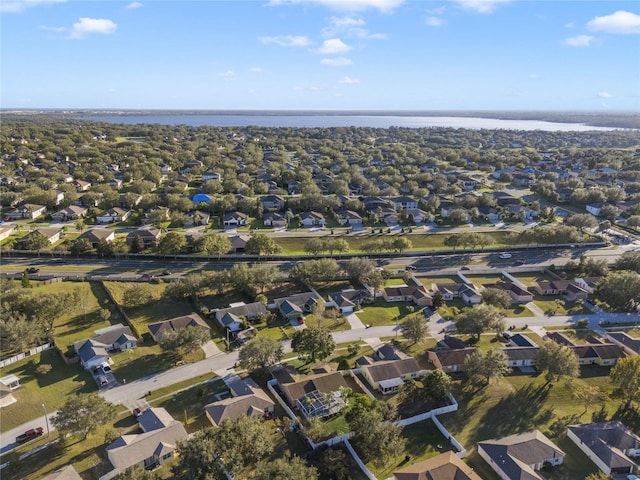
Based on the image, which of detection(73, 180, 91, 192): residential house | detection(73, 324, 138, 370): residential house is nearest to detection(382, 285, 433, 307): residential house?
detection(73, 324, 138, 370): residential house

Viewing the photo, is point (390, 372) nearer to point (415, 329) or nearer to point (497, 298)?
point (415, 329)

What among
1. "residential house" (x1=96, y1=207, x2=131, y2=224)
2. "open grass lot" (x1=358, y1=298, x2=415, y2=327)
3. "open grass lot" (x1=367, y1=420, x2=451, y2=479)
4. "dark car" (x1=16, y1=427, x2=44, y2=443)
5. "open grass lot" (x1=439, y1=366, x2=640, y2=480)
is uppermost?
"residential house" (x1=96, y1=207, x2=131, y2=224)

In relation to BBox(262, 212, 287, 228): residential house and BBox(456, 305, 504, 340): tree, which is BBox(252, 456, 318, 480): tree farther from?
BBox(262, 212, 287, 228): residential house

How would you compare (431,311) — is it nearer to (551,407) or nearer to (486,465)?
(551,407)

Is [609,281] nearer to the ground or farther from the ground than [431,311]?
farther from the ground

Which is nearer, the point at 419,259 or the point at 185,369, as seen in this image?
the point at 185,369

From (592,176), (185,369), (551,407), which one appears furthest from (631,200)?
(185,369)

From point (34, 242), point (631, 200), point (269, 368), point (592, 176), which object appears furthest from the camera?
point (592, 176)
